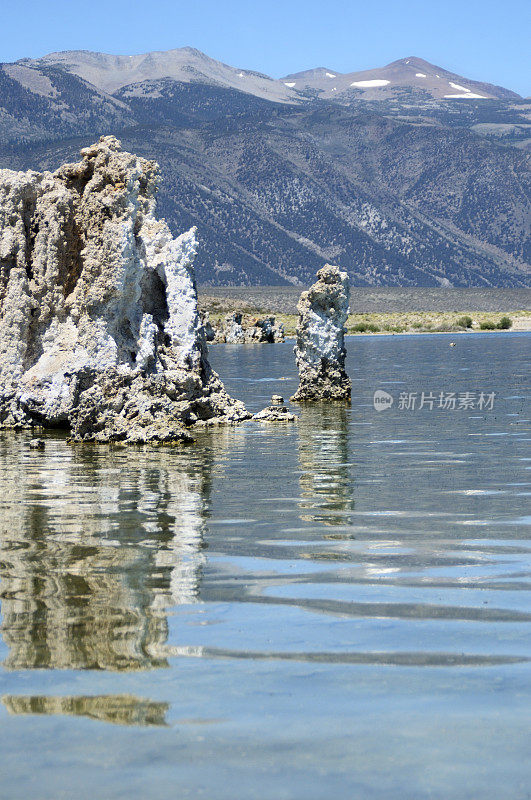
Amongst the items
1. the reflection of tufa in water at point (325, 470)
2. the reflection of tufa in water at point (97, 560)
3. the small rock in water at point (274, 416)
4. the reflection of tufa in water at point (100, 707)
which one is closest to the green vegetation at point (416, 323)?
the small rock in water at point (274, 416)

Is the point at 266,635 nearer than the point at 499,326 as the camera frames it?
Yes

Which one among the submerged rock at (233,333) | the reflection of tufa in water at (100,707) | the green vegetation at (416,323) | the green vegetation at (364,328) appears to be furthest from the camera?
the green vegetation at (364,328)

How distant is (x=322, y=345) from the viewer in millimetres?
33031

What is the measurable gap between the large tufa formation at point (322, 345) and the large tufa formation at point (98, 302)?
Result: 7.29 m

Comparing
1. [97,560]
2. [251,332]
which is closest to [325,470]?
[97,560]

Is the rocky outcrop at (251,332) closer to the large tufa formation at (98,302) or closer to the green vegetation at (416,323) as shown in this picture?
the green vegetation at (416,323)

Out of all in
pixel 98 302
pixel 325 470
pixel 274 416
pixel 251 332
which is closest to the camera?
pixel 325 470

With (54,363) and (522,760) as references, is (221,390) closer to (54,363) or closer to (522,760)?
(54,363)

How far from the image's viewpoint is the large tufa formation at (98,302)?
2236 cm

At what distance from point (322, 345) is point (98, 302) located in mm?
11457

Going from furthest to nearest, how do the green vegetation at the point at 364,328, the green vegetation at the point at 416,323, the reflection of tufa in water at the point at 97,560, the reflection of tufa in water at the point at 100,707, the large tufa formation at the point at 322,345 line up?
1. the green vegetation at the point at 364,328
2. the green vegetation at the point at 416,323
3. the large tufa formation at the point at 322,345
4. the reflection of tufa in water at the point at 97,560
5. the reflection of tufa in water at the point at 100,707

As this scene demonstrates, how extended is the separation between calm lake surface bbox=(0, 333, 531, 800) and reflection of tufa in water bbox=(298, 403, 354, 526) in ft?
0.26

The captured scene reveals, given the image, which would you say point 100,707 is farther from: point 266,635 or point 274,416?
point 274,416

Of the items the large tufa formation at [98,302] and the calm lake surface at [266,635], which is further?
the large tufa formation at [98,302]
